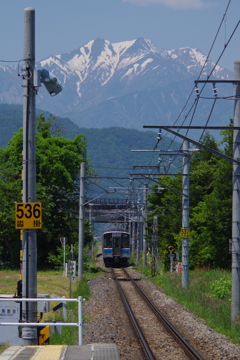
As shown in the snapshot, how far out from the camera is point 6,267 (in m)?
52.5

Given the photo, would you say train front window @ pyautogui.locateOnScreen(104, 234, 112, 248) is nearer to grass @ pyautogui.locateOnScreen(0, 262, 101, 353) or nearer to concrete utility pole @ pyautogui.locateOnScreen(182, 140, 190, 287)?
grass @ pyautogui.locateOnScreen(0, 262, 101, 353)

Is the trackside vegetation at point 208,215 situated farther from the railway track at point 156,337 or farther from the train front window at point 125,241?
the railway track at point 156,337

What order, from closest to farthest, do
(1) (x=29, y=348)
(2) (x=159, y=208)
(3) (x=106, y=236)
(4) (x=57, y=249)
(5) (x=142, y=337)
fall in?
(1) (x=29, y=348) < (5) (x=142, y=337) < (4) (x=57, y=249) < (2) (x=159, y=208) < (3) (x=106, y=236)

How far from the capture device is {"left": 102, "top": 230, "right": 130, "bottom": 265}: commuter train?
204 feet

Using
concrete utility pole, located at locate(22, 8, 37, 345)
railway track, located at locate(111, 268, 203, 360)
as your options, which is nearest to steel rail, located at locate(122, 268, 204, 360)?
railway track, located at locate(111, 268, 203, 360)

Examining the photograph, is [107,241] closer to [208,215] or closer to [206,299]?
[208,215]

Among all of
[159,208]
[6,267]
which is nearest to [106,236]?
[159,208]

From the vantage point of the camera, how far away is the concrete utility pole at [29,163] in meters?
12.9

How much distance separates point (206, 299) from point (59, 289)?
10411 millimetres

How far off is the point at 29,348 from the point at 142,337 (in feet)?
28.2

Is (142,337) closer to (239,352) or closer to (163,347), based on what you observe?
(163,347)

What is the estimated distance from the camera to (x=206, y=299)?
25.5m

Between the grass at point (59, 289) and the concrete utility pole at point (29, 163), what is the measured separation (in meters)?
1.46

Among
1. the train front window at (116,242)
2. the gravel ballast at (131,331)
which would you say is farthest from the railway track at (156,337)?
the train front window at (116,242)
